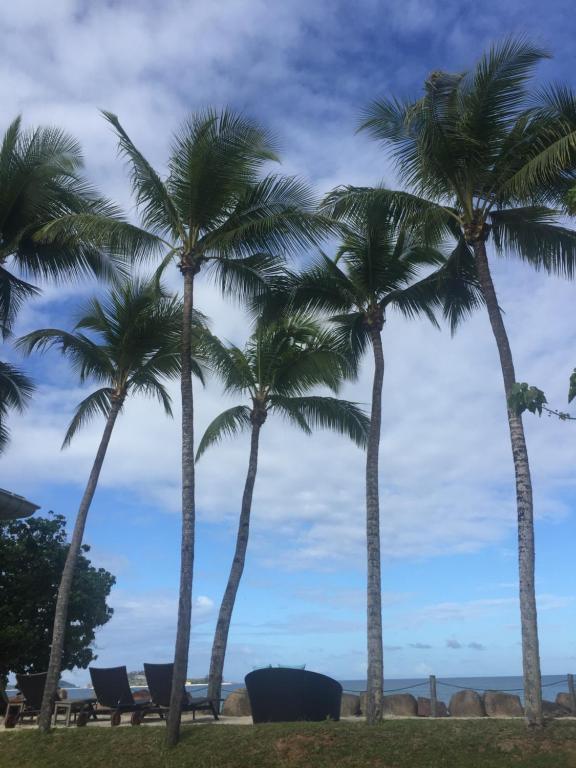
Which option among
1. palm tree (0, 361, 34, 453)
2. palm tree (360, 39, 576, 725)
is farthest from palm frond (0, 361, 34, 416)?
palm tree (360, 39, 576, 725)

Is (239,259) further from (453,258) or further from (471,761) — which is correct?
(471,761)

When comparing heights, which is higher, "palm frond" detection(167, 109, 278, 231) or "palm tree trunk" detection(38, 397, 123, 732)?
"palm frond" detection(167, 109, 278, 231)

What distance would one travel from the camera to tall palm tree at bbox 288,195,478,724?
1544 centimetres

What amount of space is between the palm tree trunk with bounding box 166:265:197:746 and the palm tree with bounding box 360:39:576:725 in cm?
385

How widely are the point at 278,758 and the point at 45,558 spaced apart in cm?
1406

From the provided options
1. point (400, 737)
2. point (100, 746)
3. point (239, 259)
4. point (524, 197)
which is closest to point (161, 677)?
point (100, 746)

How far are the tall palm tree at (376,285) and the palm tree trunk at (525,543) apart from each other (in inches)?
126

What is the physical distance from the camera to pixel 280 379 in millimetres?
21844

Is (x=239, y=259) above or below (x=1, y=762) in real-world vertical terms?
above

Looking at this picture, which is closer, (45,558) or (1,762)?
(1,762)

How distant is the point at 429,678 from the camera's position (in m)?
17.3

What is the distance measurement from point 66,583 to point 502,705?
982cm

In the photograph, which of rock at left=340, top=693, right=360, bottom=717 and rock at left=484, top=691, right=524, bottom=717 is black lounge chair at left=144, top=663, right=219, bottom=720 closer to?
rock at left=340, top=693, right=360, bottom=717

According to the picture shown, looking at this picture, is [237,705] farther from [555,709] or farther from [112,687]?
[555,709]
